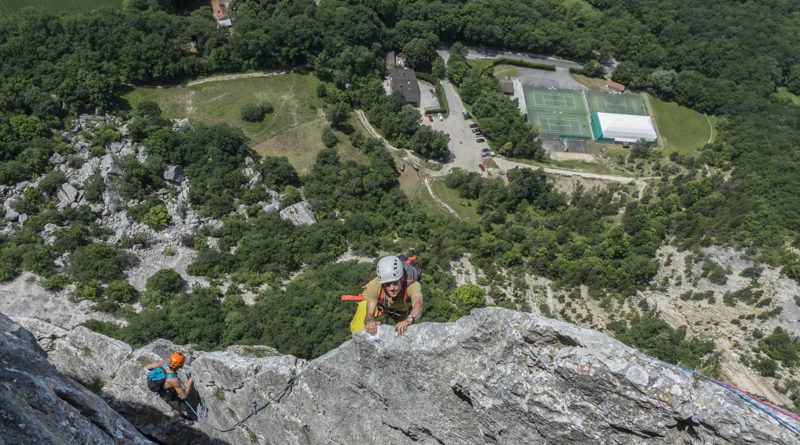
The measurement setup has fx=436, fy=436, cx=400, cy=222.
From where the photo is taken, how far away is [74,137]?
56.8m

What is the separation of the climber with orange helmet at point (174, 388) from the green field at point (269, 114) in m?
48.4

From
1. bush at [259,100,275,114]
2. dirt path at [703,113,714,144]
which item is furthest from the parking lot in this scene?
dirt path at [703,113,714,144]

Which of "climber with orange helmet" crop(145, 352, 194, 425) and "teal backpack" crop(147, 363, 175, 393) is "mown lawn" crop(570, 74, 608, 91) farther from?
"teal backpack" crop(147, 363, 175, 393)

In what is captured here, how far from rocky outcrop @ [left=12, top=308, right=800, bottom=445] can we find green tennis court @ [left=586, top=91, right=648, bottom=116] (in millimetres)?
86064

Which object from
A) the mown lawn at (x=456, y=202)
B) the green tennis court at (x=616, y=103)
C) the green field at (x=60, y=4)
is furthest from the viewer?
the green tennis court at (x=616, y=103)

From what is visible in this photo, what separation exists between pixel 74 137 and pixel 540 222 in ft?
214

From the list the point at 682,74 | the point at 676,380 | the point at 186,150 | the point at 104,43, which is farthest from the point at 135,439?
the point at 682,74

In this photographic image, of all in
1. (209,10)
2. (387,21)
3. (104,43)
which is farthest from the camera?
(387,21)

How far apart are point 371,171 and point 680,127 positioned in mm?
66099

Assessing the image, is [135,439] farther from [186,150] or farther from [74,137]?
[74,137]

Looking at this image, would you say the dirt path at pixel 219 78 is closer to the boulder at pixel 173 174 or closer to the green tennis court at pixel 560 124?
the boulder at pixel 173 174

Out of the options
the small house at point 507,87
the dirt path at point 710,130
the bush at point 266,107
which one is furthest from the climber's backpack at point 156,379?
the dirt path at point 710,130

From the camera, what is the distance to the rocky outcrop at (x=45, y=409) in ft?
27.8

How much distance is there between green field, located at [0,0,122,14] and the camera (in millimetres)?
72812
